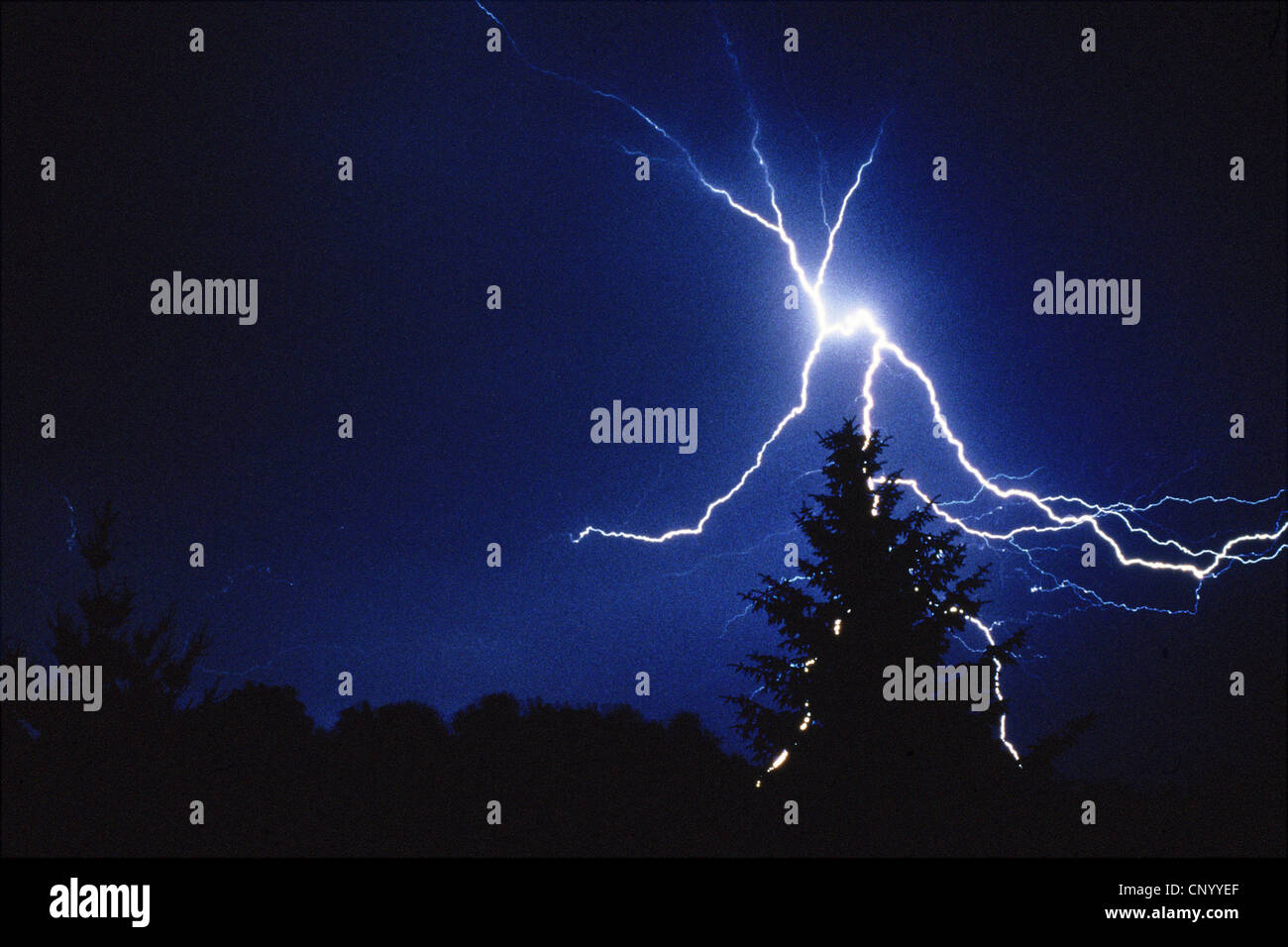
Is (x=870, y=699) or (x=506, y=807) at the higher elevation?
(x=870, y=699)

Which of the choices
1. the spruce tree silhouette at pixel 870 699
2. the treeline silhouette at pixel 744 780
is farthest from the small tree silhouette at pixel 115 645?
the spruce tree silhouette at pixel 870 699

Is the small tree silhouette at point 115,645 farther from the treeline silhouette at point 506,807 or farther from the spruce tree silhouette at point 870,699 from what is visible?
the spruce tree silhouette at point 870,699

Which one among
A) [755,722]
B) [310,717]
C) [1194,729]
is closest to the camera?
[755,722]

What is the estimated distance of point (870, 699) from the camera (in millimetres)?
7102

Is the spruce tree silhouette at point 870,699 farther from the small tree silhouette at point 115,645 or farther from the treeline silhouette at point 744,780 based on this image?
the small tree silhouette at point 115,645

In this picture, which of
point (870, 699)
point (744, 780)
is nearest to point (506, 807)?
point (744, 780)

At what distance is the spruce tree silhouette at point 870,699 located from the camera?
675cm

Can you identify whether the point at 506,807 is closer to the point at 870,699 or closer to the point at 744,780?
the point at 744,780

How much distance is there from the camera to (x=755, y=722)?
25.4ft

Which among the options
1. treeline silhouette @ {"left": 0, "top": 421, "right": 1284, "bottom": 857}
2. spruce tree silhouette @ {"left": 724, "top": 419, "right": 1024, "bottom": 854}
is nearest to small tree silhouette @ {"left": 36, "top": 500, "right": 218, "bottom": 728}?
treeline silhouette @ {"left": 0, "top": 421, "right": 1284, "bottom": 857}
